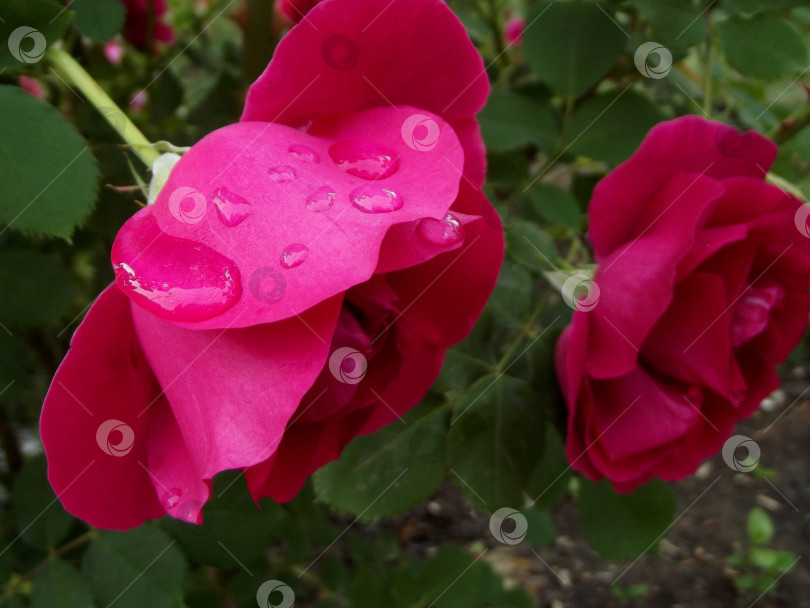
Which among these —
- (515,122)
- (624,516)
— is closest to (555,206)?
(515,122)

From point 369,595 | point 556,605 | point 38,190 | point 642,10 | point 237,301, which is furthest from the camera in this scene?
point 556,605

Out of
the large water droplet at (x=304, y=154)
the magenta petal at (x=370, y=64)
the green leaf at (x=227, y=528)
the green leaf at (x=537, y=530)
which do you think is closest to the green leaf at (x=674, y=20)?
the magenta petal at (x=370, y=64)

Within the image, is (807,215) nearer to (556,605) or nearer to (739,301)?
(739,301)

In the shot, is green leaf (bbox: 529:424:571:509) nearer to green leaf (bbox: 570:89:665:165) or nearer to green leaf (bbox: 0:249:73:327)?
green leaf (bbox: 570:89:665:165)

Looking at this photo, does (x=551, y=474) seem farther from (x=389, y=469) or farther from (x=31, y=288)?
(x=31, y=288)

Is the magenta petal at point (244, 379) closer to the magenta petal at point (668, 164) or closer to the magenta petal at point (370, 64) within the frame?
the magenta petal at point (370, 64)

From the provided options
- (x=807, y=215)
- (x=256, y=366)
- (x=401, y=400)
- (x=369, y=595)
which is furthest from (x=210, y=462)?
(x=369, y=595)
